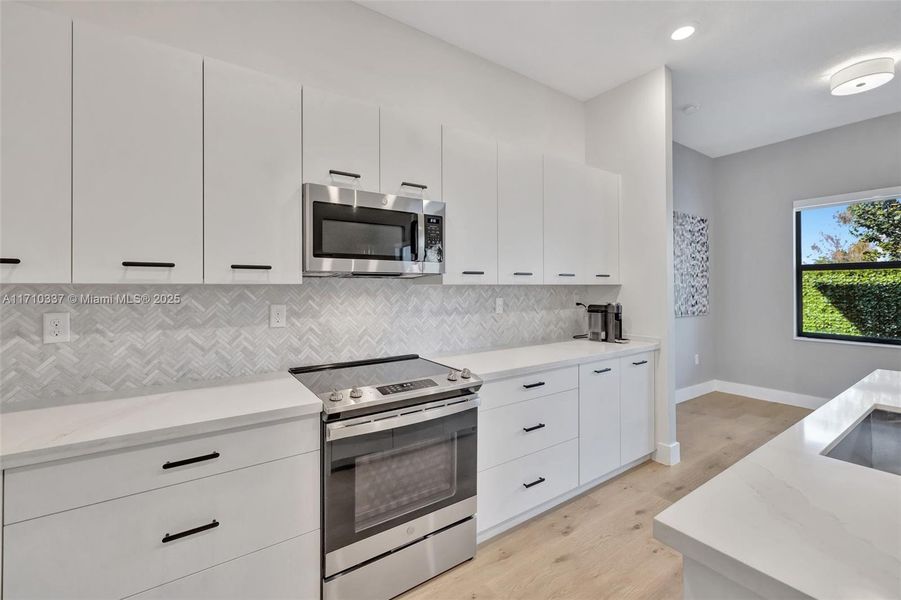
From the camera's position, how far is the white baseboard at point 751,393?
4441mm

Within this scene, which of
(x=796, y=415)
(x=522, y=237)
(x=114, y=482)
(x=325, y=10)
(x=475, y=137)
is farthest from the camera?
(x=796, y=415)

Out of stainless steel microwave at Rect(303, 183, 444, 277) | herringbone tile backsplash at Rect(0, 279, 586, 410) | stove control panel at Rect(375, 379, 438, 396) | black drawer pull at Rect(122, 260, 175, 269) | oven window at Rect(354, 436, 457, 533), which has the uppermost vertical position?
stainless steel microwave at Rect(303, 183, 444, 277)

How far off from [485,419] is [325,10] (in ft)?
8.08

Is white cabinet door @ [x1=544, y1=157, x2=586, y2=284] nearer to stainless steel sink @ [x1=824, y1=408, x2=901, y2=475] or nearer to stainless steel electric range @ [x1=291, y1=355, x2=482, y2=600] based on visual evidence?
stainless steel electric range @ [x1=291, y1=355, x2=482, y2=600]

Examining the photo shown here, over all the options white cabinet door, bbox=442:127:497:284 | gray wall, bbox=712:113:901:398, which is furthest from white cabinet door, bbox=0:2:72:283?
gray wall, bbox=712:113:901:398

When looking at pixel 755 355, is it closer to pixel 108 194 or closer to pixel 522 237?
pixel 522 237

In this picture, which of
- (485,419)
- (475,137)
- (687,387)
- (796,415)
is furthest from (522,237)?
(796,415)

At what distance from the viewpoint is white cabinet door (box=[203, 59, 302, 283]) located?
1669mm

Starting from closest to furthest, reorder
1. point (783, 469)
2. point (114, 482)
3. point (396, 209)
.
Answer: point (783, 469) < point (114, 482) < point (396, 209)

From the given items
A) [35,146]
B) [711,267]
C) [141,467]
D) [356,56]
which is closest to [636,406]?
[141,467]

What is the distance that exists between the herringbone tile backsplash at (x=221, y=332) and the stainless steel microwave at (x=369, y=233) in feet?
1.08

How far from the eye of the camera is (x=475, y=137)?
8.15ft

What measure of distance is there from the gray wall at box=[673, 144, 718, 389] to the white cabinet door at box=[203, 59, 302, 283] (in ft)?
14.0

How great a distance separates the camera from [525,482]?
227cm
